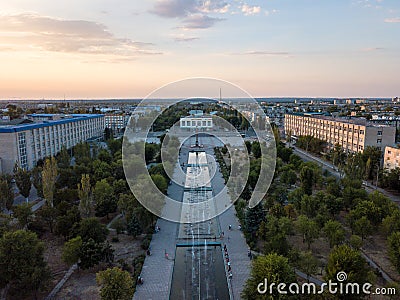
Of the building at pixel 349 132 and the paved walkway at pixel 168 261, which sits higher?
the building at pixel 349 132

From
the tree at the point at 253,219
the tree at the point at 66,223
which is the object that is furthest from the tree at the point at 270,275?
the tree at the point at 66,223

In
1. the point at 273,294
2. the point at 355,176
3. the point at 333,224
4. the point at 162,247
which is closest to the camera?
the point at 273,294

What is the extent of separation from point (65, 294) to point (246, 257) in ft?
10.3

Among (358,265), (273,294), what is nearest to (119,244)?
(273,294)

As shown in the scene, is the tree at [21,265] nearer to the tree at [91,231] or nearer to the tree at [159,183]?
the tree at [91,231]

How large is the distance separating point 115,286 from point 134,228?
261cm

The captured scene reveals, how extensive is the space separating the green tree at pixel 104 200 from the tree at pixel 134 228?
3.76 ft

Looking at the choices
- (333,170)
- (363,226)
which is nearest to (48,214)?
(363,226)

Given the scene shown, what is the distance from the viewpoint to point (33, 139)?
44.5 feet

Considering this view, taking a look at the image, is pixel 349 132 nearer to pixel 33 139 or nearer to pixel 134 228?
pixel 134 228

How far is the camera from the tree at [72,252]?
562cm

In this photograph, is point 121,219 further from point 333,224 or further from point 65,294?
point 333,224

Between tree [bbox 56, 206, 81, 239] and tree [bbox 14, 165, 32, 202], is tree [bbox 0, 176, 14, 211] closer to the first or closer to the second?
tree [bbox 14, 165, 32, 202]

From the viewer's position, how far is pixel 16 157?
12.3 metres
